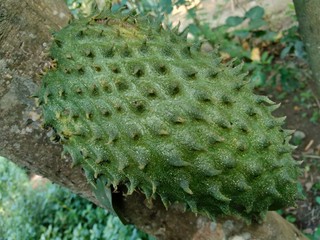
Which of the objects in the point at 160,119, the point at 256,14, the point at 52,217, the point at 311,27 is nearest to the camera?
the point at 160,119

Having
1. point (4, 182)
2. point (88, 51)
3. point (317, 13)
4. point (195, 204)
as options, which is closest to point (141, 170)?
point (195, 204)

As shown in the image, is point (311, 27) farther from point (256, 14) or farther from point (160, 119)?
point (256, 14)

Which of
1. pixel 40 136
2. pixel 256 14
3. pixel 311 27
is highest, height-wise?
pixel 40 136

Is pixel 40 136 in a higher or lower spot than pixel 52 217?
higher

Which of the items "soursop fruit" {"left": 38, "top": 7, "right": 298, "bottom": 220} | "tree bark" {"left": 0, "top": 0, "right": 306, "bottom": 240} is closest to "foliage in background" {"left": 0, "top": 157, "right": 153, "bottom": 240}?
"tree bark" {"left": 0, "top": 0, "right": 306, "bottom": 240}

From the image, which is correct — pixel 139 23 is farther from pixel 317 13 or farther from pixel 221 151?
pixel 317 13

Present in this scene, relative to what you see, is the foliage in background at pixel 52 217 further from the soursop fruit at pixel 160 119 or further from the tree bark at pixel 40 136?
the soursop fruit at pixel 160 119

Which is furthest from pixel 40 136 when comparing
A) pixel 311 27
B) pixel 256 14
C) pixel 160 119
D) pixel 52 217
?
pixel 52 217
